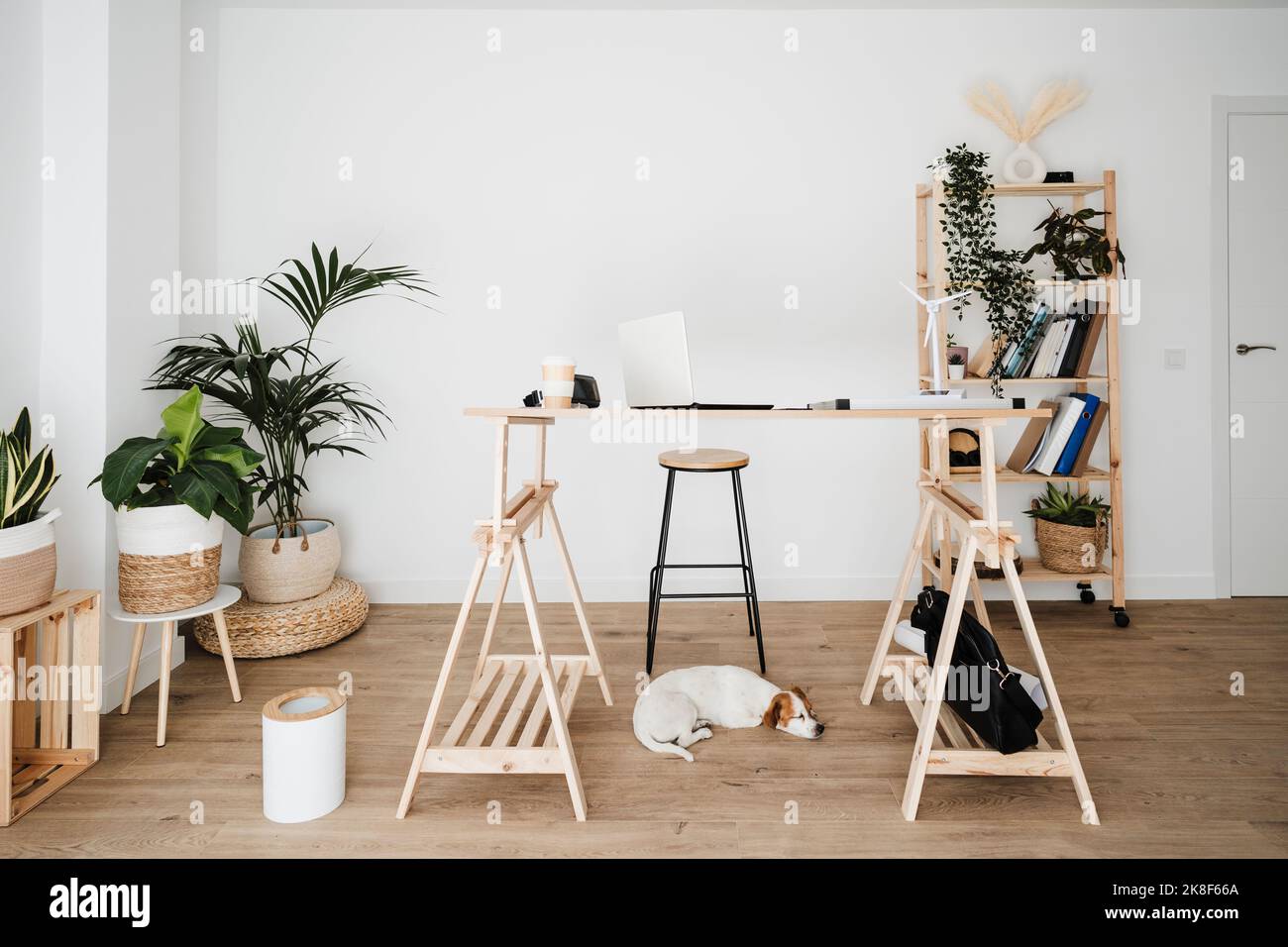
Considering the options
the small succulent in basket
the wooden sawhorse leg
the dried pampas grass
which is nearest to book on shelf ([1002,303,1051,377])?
the small succulent in basket

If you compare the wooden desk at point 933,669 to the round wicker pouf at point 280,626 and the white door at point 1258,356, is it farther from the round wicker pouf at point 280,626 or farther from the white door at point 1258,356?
the white door at point 1258,356

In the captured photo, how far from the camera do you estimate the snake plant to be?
71.5 inches

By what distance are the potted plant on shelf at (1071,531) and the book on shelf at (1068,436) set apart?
123mm

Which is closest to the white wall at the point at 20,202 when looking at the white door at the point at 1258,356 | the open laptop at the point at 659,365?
the open laptop at the point at 659,365

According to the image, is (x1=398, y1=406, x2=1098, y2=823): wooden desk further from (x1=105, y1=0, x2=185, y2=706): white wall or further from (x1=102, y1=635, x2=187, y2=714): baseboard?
(x1=105, y1=0, x2=185, y2=706): white wall

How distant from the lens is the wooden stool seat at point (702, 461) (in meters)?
2.55

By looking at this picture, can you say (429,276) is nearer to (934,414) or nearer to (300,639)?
(300,639)

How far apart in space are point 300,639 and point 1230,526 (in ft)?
13.7

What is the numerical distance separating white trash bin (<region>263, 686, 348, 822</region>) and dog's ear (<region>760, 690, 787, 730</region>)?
3.93 ft

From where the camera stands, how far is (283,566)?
9.38 feet

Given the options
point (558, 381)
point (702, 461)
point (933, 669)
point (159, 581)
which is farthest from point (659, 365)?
point (159, 581)

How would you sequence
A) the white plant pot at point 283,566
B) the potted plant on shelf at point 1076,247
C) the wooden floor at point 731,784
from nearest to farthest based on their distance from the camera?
the wooden floor at point 731,784 < the white plant pot at point 283,566 < the potted plant on shelf at point 1076,247
